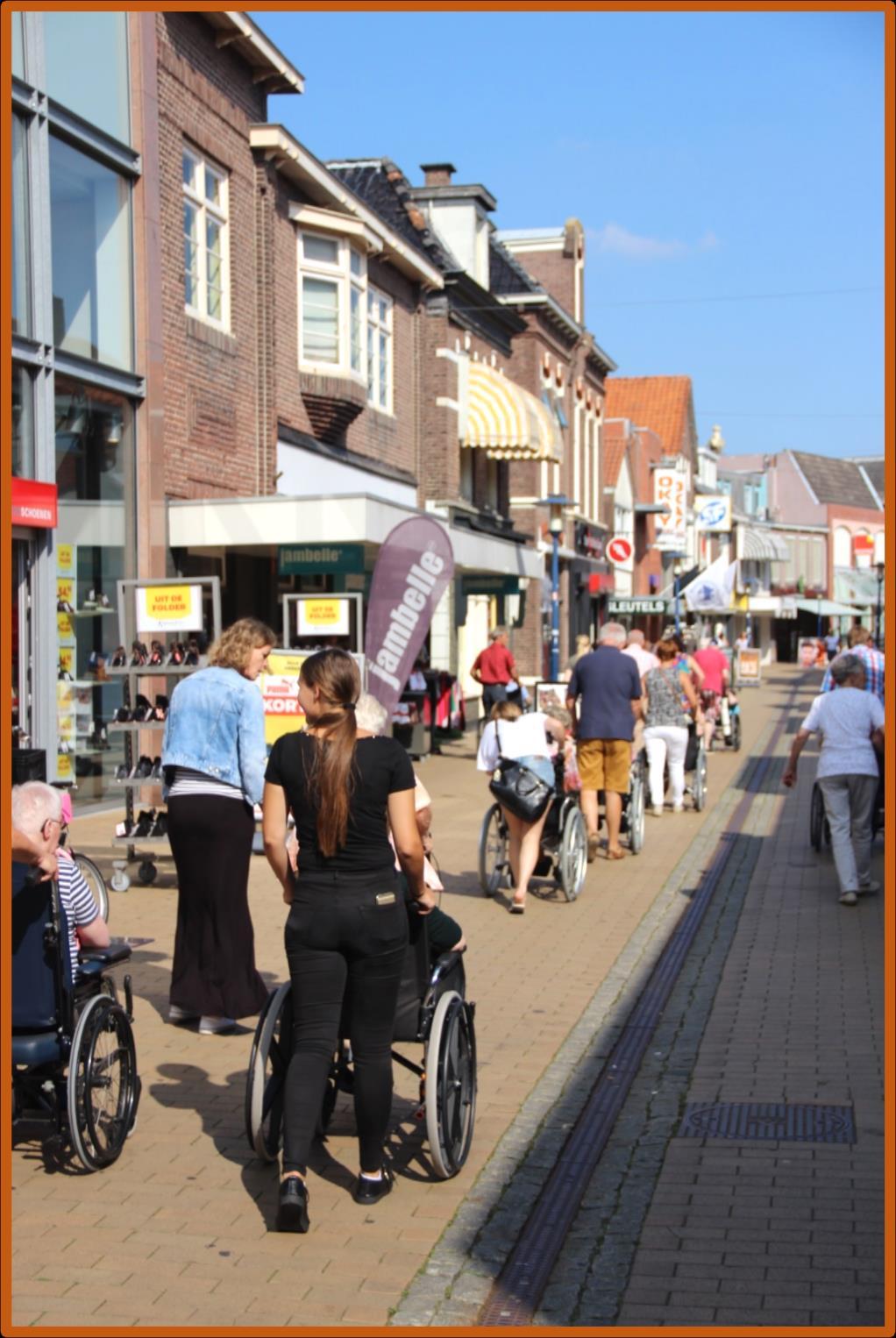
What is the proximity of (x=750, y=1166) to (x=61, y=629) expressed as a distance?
9.93m

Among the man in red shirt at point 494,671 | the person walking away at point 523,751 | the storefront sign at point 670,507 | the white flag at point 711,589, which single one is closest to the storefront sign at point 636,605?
the white flag at point 711,589

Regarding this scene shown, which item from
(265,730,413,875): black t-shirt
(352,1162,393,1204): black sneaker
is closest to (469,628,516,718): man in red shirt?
(352,1162,393,1204): black sneaker

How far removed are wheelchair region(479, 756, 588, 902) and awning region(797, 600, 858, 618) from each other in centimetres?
6648

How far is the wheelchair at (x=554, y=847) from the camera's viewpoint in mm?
10922

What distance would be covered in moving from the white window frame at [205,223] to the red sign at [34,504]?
386 centimetres

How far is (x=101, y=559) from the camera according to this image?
15.3 metres

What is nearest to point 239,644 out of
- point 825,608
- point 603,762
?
point 603,762

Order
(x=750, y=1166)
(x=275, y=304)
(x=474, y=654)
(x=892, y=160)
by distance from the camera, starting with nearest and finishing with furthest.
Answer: (x=892, y=160) < (x=750, y=1166) < (x=275, y=304) < (x=474, y=654)

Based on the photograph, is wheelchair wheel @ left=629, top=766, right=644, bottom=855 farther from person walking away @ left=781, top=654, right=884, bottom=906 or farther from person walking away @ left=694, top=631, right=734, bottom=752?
person walking away @ left=694, top=631, right=734, bottom=752

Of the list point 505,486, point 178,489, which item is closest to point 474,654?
point 505,486

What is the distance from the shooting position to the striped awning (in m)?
29.0

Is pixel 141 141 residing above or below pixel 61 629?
above

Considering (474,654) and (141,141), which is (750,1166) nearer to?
(141,141)

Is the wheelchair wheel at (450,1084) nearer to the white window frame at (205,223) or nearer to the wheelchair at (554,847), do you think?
the wheelchair at (554,847)
